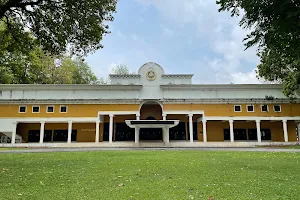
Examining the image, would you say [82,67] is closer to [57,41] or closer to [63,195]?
[57,41]

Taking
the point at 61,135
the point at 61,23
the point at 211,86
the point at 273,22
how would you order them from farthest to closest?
the point at 61,135
the point at 211,86
the point at 61,23
the point at 273,22

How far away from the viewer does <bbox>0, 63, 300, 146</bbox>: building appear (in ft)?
103

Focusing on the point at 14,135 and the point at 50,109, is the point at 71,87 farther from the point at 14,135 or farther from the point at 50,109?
the point at 14,135

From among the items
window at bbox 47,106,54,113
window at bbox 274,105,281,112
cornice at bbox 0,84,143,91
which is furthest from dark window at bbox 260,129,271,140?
window at bbox 47,106,54,113

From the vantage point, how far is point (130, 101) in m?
31.8

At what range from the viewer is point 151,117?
A: 3550 centimetres

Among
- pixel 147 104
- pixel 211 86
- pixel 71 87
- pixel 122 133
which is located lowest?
pixel 122 133

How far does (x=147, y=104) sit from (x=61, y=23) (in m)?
22.2

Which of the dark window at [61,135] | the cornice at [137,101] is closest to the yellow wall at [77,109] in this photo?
the cornice at [137,101]

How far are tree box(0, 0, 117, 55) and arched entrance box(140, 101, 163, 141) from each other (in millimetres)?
20390

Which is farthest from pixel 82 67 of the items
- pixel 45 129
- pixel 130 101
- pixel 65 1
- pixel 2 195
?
pixel 2 195

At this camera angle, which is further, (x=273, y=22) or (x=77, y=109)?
(x=77, y=109)

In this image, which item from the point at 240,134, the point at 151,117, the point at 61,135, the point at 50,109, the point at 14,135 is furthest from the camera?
the point at 151,117

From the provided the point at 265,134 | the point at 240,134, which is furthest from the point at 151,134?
the point at 265,134
